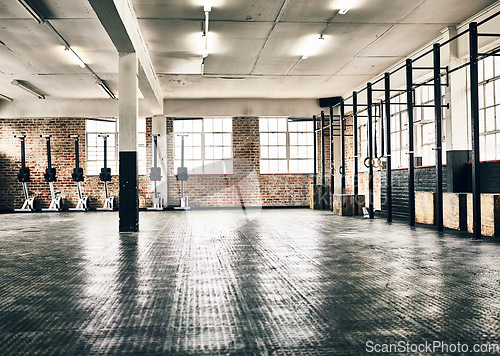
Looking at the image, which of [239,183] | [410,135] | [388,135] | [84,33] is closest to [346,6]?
[410,135]

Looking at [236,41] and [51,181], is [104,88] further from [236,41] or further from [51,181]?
[236,41]

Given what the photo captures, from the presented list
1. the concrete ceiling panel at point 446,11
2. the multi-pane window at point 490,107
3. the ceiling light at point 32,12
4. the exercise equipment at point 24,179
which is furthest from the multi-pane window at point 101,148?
the multi-pane window at point 490,107

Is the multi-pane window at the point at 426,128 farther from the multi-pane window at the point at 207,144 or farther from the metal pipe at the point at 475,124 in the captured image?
the multi-pane window at the point at 207,144

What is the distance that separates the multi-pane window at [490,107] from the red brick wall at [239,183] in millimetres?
7690

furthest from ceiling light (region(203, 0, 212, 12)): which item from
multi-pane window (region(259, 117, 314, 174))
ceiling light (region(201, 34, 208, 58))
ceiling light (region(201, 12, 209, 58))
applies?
multi-pane window (region(259, 117, 314, 174))

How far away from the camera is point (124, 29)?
605 cm

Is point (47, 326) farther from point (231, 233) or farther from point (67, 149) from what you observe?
point (67, 149)

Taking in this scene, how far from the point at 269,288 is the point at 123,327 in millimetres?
1181

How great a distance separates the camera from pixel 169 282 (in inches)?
131

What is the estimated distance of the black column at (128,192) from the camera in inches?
279

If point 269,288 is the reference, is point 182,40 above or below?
above

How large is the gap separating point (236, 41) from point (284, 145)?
6.43m

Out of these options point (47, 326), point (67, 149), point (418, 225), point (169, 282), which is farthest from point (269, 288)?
point (67, 149)

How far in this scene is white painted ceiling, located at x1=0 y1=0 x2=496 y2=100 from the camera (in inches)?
263
